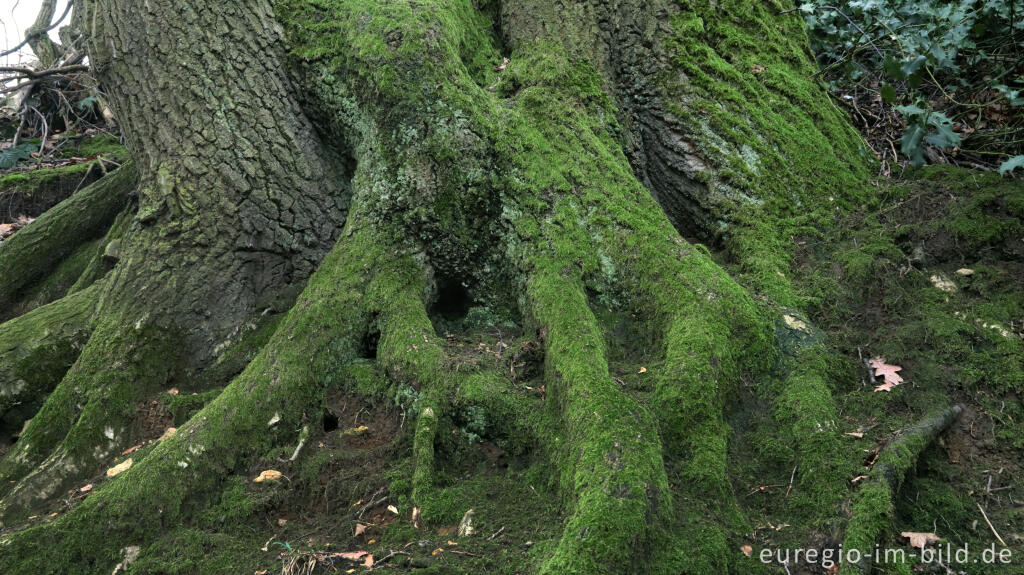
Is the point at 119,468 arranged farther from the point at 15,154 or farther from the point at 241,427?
the point at 15,154

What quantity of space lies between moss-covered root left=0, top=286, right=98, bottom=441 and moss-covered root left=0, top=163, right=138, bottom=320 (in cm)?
155

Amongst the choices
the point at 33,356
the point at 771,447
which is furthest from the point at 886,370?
the point at 33,356

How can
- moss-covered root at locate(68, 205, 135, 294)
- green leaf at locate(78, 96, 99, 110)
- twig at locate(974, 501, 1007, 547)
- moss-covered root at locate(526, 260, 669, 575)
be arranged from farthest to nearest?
green leaf at locate(78, 96, 99, 110), moss-covered root at locate(68, 205, 135, 294), twig at locate(974, 501, 1007, 547), moss-covered root at locate(526, 260, 669, 575)

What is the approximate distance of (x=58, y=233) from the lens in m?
5.83

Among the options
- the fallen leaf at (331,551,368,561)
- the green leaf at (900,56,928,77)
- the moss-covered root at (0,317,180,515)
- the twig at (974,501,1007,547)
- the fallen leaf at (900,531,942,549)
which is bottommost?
the twig at (974,501,1007,547)

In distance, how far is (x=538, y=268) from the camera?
147 inches

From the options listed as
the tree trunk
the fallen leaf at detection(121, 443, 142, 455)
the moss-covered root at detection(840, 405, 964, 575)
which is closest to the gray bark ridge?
the tree trunk

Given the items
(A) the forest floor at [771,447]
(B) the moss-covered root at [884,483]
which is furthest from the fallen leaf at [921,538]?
(B) the moss-covered root at [884,483]

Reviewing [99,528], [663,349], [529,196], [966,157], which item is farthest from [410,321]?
[966,157]

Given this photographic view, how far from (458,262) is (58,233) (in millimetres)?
4443

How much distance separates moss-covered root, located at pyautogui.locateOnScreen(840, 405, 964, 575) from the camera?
237 centimetres

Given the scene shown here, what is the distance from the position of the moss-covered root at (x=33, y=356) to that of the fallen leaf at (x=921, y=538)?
5131mm

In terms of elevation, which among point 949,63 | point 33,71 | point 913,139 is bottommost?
point 913,139

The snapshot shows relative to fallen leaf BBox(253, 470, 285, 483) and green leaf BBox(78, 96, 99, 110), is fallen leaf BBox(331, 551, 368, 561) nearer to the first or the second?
fallen leaf BBox(253, 470, 285, 483)
